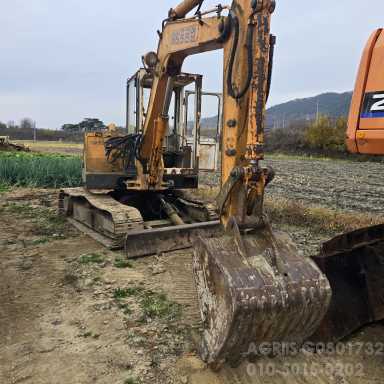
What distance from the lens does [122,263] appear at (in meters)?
5.35

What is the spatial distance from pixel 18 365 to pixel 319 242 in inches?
179

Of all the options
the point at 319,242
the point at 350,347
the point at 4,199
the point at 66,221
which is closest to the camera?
the point at 350,347

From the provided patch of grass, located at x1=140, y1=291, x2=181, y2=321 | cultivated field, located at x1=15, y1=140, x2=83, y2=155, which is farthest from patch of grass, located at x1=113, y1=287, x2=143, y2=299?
cultivated field, located at x1=15, y1=140, x2=83, y2=155

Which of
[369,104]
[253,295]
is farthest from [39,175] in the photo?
[369,104]

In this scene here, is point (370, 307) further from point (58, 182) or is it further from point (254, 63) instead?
point (58, 182)

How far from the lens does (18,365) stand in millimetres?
3045

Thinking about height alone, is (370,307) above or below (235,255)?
below

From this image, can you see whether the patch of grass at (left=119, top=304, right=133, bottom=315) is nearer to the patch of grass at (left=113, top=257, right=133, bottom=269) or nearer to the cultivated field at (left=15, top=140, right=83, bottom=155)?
the patch of grass at (left=113, top=257, right=133, bottom=269)

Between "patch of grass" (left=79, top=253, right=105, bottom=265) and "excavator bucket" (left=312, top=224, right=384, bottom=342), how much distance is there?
3017 mm

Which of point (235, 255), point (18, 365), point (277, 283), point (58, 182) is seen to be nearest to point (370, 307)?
point (277, 283)

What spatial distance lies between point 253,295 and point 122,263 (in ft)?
9.81

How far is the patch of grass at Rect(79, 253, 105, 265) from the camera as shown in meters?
5.41

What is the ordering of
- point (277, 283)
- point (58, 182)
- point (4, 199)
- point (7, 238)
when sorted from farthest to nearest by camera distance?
point (58, 182), point (4, 199), point (7, 238), point (277, 283)

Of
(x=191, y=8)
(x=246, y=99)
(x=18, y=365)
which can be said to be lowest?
(x=18, y=365)
